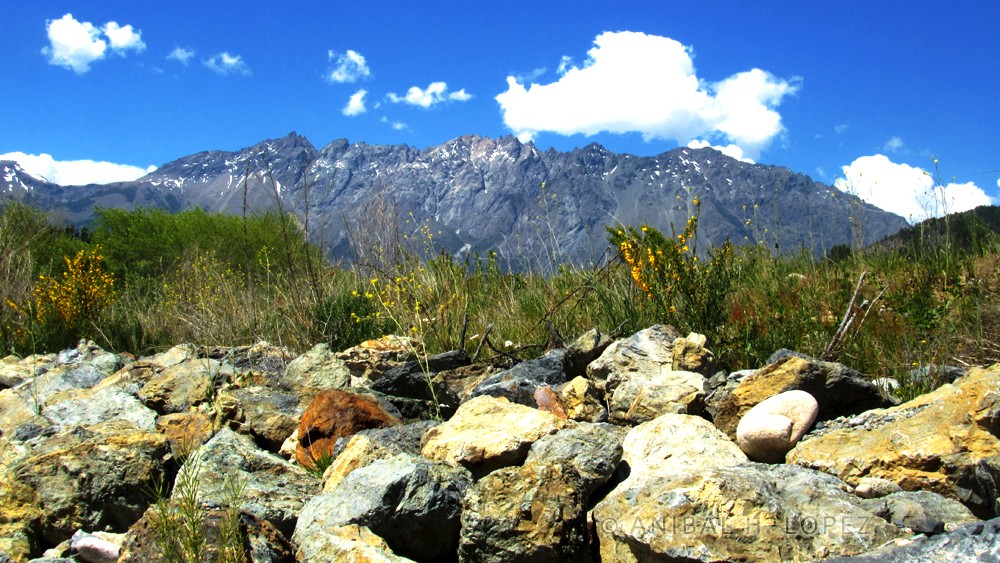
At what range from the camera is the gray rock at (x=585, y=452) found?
3.04 m

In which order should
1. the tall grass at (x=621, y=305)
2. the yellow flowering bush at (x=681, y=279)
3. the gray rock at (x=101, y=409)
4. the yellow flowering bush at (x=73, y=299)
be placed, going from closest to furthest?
the tall grass at (x=621, y=305) < the gray rock at (x=101, y=409) < the yellow flowering bush at (x=681, y=279) < the yellow flowering bush at (x=73, y=299)

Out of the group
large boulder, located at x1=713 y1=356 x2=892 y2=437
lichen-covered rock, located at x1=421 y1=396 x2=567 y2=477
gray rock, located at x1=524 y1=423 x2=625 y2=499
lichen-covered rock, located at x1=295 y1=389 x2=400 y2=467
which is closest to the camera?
gray rock, located at x1=524 y1=423 x2=625 y2=499

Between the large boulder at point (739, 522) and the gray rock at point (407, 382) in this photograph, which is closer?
the large boulder at point (739, 522)

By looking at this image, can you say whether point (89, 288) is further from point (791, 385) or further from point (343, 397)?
point (791, 385)

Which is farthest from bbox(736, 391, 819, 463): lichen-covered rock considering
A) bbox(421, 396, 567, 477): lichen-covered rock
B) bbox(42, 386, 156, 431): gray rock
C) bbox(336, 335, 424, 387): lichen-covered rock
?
bbox(42, 386, 156, 431): gray rock

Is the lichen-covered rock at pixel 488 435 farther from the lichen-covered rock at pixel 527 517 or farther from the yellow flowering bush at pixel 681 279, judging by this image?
the yellow flowering bush at pixel 681 279

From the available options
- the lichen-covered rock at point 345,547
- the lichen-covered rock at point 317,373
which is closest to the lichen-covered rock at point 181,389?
the lichen-covered rock at point 317,373

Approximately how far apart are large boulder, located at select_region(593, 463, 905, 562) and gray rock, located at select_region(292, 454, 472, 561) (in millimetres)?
→ 652

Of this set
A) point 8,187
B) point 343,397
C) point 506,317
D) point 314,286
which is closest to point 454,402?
point 343,397

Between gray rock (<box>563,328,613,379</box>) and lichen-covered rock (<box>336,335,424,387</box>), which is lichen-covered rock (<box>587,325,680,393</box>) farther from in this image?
lichen-covered rock (<box>336,335,424,387</box>)

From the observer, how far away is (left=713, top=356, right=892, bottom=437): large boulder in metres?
3.54

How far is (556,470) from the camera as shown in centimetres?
291

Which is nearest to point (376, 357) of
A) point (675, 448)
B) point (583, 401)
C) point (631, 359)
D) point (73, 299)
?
point (583, 401)

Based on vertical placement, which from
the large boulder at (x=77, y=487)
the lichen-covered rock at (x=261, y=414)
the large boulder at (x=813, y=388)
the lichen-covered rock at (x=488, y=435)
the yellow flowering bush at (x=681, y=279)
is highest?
the yellow flowering bush at (x=681, y=279)
